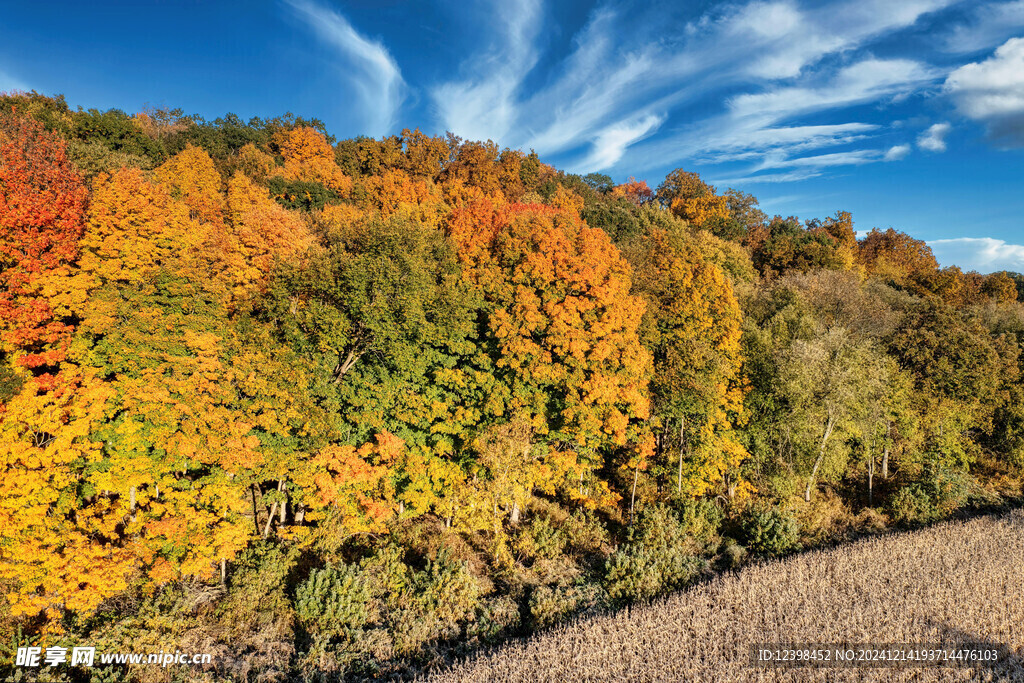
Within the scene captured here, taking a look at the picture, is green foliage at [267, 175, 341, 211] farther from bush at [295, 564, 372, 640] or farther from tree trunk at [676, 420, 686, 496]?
tree trunk at [676, 420, 686, 496]

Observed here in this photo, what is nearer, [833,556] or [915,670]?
[915,670]

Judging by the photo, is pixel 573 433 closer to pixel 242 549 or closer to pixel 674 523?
pixel 674 523

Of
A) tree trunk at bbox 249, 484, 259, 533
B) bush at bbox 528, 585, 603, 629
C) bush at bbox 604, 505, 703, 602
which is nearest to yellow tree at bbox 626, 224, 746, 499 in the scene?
bush at bbox 604, 505, 703, 602

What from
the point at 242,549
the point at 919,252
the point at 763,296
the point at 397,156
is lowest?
the point at 242,549

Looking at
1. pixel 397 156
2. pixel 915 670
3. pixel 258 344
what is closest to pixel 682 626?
pixel 915 670

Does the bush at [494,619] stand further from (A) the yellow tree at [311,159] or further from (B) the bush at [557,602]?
(A) the yellow tree at [311,159]

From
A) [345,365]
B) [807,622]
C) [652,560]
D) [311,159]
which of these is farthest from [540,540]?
[311,159]
